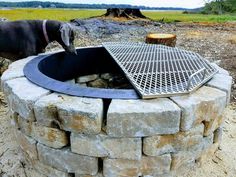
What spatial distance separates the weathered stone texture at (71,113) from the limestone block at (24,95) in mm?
70

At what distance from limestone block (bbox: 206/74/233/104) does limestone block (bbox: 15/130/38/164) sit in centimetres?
161

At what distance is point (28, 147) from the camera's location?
2.46 metres

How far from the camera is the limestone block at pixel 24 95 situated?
220cm

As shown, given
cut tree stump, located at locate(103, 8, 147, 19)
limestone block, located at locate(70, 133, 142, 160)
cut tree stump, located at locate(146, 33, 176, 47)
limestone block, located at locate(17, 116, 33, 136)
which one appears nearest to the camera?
limestone block, located at locate(70, 133, 142, 160)

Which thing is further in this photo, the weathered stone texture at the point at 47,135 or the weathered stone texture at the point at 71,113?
the weathered stone texture at the point at 47,135

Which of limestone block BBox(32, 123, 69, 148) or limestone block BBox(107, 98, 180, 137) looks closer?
limestone block BBox(107, 98, 180, 137)

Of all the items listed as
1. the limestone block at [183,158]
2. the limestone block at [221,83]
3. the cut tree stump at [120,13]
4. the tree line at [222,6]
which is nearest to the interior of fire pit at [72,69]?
the limestone block at [183,158]

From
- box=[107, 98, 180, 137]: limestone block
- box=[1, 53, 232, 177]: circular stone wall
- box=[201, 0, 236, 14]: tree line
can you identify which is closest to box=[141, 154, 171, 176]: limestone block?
box=[1, 53, 232, 177]: circular stone wall

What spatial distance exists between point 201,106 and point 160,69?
79 centimetres

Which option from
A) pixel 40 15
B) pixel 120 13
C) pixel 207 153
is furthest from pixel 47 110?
pixel 40 15

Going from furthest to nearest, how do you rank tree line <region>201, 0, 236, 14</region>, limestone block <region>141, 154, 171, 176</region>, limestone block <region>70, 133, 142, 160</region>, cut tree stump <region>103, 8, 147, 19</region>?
tree line <region>201, 0, 236, 14</region>
cut tree stump <region>103, 8, 147, 19</region>
limestone block <region>141, 154, 171, 176</region>
limestone block <region>70, 133, 142, 160</region>

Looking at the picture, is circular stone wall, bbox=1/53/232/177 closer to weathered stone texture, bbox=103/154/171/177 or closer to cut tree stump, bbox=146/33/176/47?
weathered stone texture, bbox=103/154/171/177

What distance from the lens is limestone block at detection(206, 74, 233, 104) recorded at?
8.09ft

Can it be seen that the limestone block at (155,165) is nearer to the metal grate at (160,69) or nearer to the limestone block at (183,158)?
the limestone block at (183,158)
